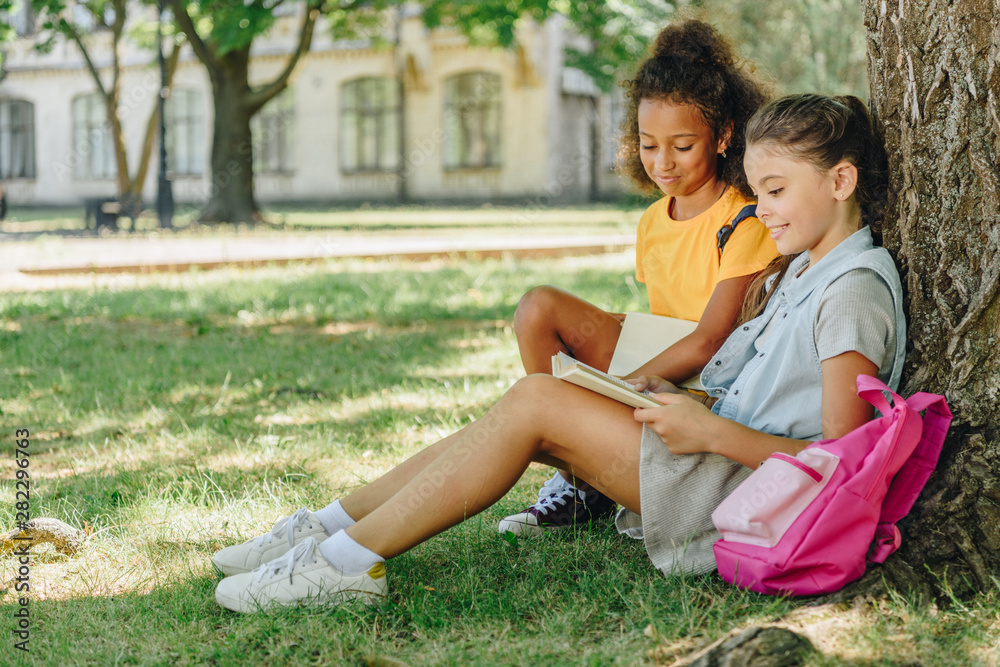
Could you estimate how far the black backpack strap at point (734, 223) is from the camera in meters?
2.75

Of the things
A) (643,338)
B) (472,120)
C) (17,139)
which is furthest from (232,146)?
(17,139)

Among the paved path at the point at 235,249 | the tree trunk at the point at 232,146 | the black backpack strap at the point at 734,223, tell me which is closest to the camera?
the black backpack strap at the point at 734,223

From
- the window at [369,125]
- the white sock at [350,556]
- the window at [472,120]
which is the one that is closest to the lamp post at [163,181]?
the window at [472,120]

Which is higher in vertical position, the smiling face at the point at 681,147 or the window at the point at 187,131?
the window at the point at 187,131

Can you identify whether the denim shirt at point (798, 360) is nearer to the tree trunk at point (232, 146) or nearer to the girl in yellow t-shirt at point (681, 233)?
the girl in yellow t-shirt at point (681, 233)

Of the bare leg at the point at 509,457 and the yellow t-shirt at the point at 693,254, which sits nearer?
the bare leg at the point at 509,457

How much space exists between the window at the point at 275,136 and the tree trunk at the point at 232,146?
1146 centimetres

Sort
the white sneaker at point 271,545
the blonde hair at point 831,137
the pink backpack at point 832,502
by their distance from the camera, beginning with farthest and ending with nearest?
1. the white sneaker at point 271,545
2. the blonde hair at point 831,137
3. the pink backpack at point 832,502

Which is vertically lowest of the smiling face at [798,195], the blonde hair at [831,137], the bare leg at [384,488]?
the bare leg at [384,488]

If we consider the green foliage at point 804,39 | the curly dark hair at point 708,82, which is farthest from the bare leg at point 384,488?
the green foliage at point 804,39

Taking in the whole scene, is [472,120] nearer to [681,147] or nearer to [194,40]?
[194,40]

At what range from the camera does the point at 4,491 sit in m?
3.32

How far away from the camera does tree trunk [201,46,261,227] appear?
54.0 feet

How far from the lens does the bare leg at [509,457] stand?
2.28 m
